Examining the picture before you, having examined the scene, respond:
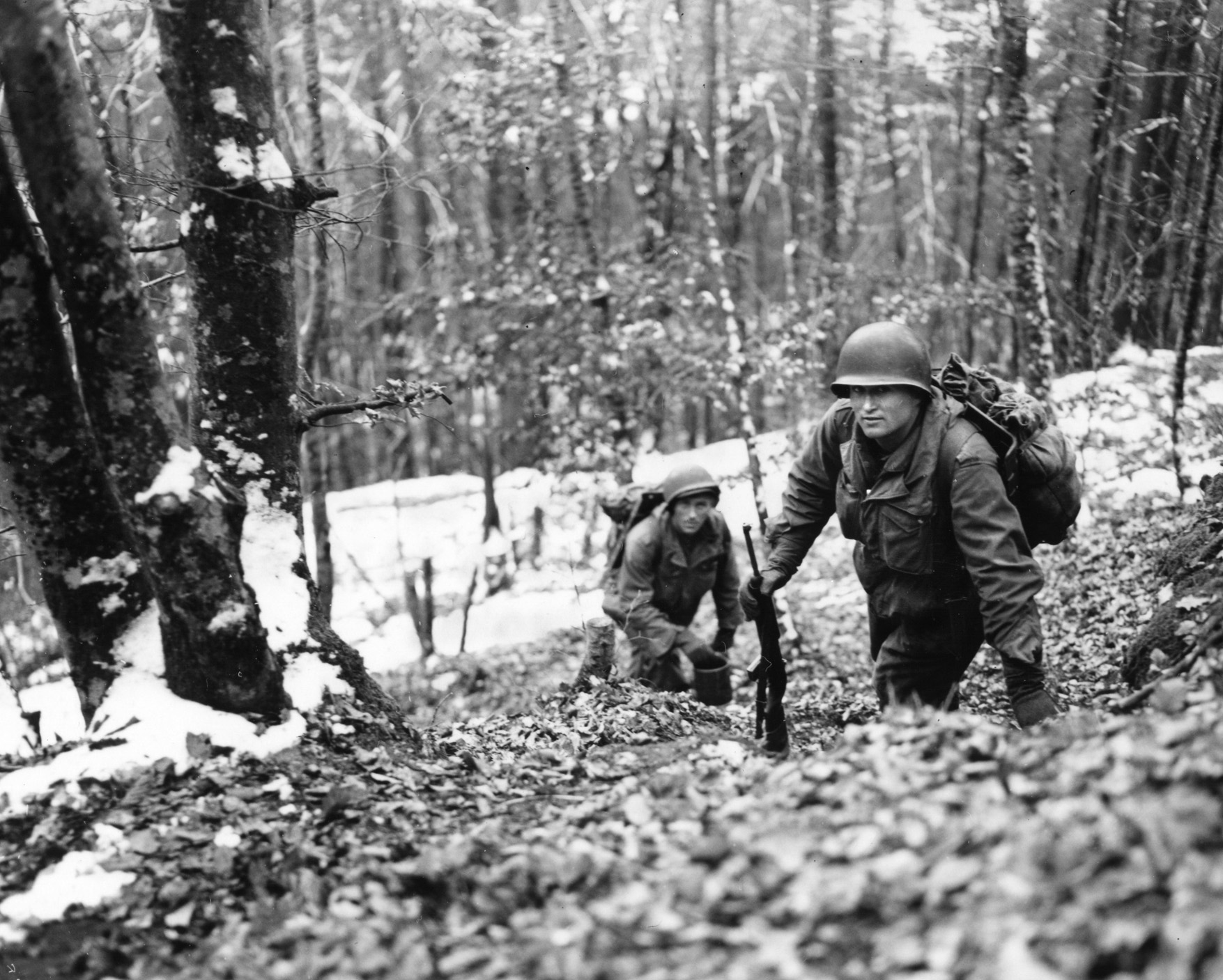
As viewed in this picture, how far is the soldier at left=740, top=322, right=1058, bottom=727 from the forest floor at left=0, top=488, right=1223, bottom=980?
0.60 m

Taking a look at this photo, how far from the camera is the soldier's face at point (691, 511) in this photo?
26.6 feet

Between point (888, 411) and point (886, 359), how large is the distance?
10.8 inches

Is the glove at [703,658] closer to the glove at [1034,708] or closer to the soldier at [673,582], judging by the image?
the soldier at [673,582]

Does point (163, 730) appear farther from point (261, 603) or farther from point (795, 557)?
point (795, 557)

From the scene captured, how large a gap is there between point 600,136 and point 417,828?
10919 mm

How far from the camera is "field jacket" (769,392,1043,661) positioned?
15.5 ft

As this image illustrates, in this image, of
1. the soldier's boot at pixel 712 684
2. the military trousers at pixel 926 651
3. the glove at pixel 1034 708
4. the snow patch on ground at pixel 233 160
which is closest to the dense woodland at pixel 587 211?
the snow patch on ground at pixel 233 160

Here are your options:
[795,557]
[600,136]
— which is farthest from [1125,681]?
[600,136]

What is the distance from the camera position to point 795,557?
230 inches

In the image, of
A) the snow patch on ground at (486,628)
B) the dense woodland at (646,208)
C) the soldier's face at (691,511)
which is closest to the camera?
the soldier's face at (691,511)

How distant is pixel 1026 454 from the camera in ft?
16.1

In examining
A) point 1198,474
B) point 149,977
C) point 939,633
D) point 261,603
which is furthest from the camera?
point 1198,474

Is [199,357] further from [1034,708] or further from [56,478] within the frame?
[1034,708]

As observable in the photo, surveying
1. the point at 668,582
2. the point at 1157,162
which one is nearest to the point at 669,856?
the point at 668,582
